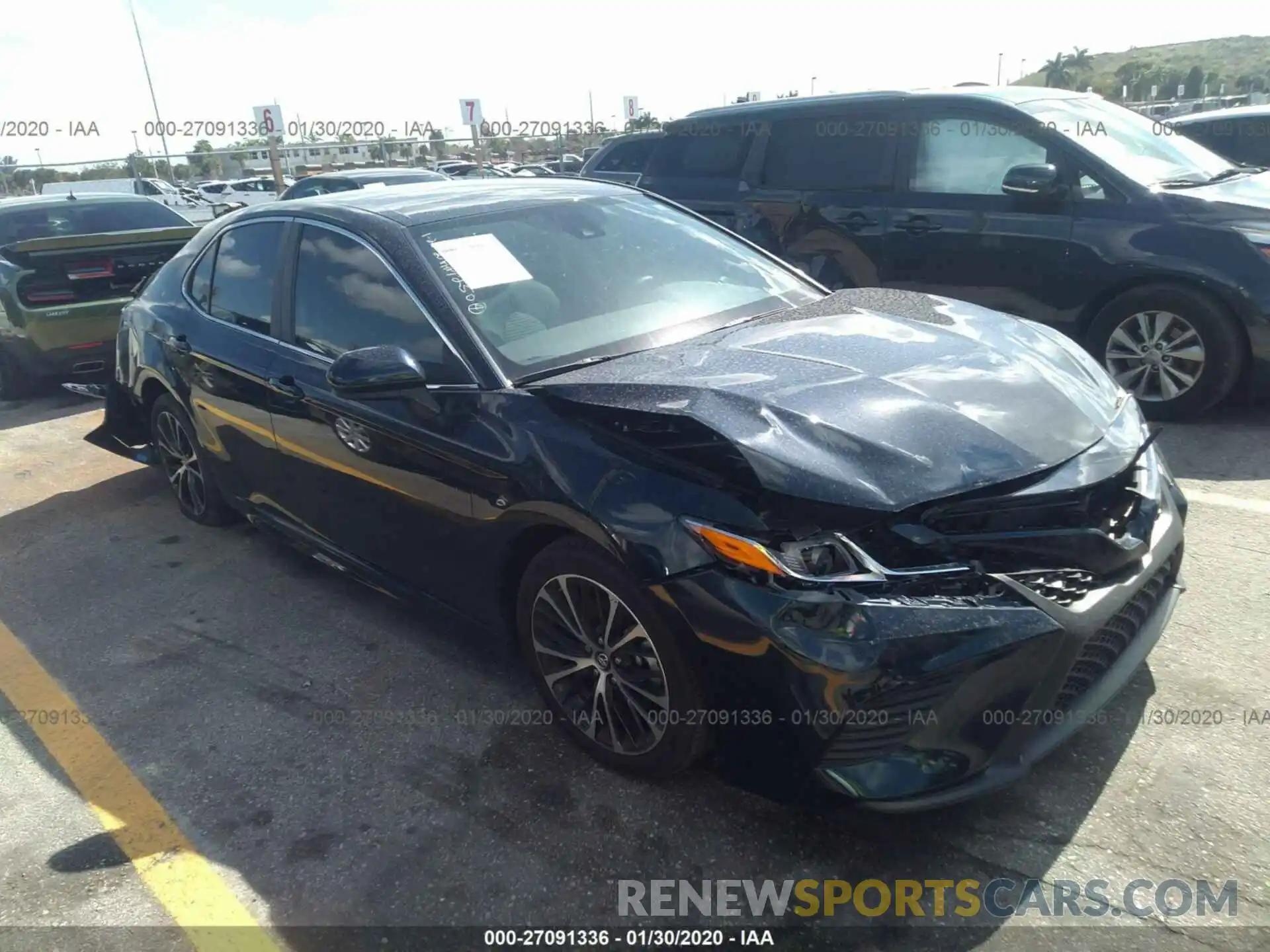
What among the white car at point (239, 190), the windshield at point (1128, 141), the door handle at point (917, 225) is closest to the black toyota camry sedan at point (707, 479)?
the door handle at point (917, 225)

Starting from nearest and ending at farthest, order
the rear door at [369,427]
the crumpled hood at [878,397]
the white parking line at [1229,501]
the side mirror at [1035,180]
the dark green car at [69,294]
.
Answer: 1. the crumpled hood at [878,397]
2. the rear door at [369,427]
3. the white parking line at [1229,501]
4. the side mirror at [1035,180]
5. the dark green car at [69,294]

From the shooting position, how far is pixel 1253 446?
16.1 ft

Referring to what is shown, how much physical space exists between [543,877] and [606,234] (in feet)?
7.47

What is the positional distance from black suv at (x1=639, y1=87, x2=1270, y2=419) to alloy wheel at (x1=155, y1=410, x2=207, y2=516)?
3914 mm

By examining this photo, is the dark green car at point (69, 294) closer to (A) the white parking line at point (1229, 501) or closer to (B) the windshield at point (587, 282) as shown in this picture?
(B) the windshield at point (587, 282)

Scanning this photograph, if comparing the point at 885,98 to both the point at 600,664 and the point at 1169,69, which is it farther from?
the point at 1169,69

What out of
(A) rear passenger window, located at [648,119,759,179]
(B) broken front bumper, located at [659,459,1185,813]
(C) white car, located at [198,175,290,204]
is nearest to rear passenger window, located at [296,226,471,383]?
(B) broken front bumper, located at [659,459,1185,813]

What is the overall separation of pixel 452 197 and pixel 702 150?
13.2ft

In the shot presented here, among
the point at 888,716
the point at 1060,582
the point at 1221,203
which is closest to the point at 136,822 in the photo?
the point at 888,716

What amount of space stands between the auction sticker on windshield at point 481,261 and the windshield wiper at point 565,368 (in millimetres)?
425

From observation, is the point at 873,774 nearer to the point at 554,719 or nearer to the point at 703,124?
the point at 554,719

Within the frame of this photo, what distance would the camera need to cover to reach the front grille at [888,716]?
84.1 inches

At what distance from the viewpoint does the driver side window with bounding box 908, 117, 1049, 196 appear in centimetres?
570

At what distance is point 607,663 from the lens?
8.77 ft
